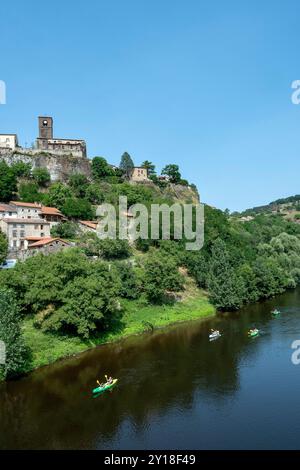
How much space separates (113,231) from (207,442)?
145ft

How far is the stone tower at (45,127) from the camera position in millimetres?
93812

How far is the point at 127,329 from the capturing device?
46594 millimetres

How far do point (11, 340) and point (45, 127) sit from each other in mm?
71625

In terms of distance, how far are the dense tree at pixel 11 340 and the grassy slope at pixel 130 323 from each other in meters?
2.92

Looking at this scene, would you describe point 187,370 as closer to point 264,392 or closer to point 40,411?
point 264,392

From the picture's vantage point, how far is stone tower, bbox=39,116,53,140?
9381 cm

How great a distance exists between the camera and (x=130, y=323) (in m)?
47.8

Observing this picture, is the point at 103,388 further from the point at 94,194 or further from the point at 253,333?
the point at 94,194

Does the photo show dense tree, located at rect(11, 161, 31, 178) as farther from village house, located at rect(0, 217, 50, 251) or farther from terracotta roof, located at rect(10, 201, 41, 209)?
village house, located at rect(0, 217, 50, 251)

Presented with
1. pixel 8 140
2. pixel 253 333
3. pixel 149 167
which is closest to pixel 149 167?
pixel 149 167

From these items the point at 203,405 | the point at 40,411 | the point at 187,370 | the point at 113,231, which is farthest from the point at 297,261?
the point at 40,411

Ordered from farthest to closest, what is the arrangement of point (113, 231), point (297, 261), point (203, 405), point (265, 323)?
point (297, 261), point (113, 231), point (265, 323), point (203, 405)

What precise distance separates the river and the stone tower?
64.8 meters

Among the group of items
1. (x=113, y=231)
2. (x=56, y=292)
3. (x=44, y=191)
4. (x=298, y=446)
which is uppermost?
(x=44, y=191)
